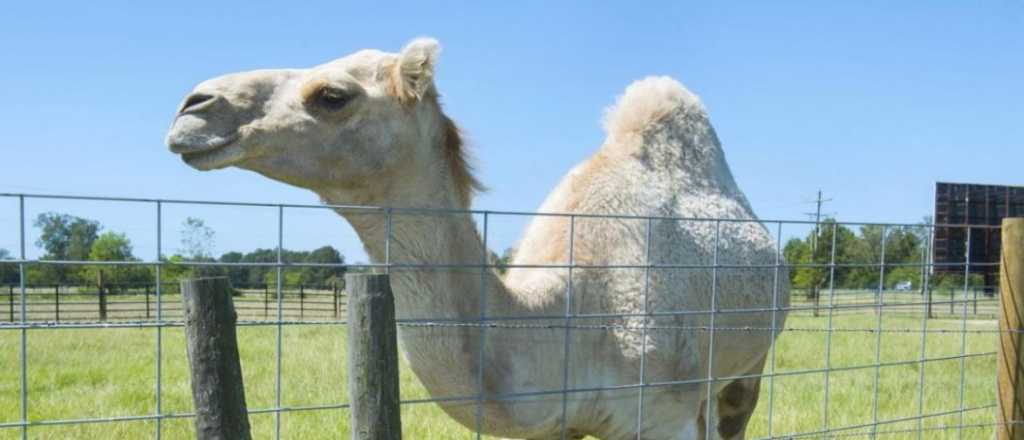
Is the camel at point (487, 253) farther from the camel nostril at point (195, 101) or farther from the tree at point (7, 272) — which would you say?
the tree at point (7, 272)

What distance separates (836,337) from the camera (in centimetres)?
1416

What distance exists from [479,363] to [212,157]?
1.30 m

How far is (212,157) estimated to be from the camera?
3199mm

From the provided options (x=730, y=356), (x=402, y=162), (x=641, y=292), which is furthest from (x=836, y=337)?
(x=402, y=162)

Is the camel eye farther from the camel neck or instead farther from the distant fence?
the distant fence

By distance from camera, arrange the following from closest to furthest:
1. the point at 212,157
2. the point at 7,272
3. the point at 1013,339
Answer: the point at 7,272
the point at 212,157
the point at 1013,339

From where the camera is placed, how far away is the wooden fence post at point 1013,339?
4656 millimetres

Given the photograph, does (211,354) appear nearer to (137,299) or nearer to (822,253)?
(137,299)

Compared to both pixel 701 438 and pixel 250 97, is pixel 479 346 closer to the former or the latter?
pixel 250 97

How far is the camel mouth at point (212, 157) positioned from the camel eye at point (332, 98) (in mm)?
403

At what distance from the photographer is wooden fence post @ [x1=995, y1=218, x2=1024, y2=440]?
466cm

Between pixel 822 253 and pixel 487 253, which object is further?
pixel 822 253

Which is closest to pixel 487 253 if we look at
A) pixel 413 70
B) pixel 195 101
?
pixel 413 70

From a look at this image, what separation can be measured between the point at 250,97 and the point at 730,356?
2.91 meters
